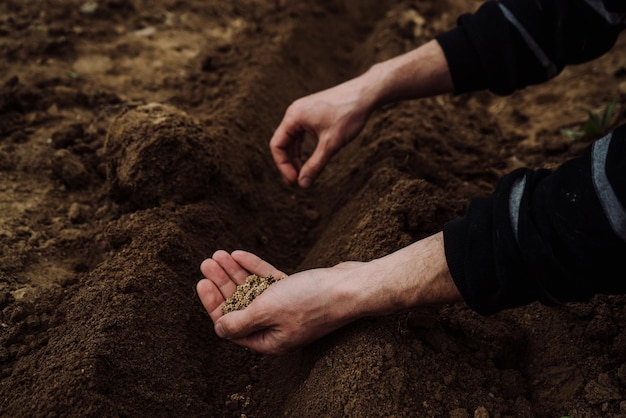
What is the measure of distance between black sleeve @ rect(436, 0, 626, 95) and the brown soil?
455 mm

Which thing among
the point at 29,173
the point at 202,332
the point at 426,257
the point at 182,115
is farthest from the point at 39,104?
the point at 426,257

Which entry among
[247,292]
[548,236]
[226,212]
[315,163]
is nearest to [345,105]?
[315,163]

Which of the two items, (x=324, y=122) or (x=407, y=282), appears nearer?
(x=407, y=282)

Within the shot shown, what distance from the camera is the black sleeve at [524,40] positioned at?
2.03 meters

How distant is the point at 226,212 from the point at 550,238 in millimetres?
1259

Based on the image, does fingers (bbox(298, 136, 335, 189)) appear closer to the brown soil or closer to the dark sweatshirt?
the brown soil

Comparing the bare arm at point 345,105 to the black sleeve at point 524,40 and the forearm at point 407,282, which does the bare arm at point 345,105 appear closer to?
the black sleeve at point 524,40

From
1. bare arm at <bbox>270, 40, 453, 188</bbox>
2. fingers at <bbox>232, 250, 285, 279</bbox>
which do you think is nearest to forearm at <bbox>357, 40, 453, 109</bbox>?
bare arm at <bbox>270, 40, 453, 188</bbox>

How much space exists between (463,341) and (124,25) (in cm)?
271

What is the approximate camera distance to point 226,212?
90.4 inches

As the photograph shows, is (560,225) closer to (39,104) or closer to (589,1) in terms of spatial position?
(589,1)

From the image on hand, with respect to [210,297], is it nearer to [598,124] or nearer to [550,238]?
[550,238]

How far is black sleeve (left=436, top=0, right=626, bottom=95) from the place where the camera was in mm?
2027

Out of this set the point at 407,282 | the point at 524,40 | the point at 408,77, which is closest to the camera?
the point at 407,282
